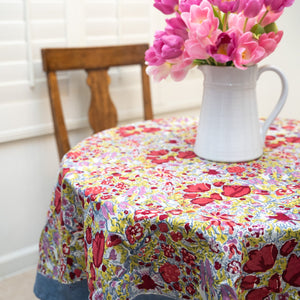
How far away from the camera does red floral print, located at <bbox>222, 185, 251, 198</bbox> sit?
857 millimetres

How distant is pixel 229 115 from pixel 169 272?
1.27 ft

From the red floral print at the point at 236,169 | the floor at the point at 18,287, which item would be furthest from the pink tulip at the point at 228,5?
the floor at the point at 18,287

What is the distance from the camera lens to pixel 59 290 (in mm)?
1000

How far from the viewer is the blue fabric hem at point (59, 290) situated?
979 millimetres

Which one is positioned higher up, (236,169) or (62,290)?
(236,169)

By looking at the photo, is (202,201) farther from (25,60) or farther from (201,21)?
(25,60)

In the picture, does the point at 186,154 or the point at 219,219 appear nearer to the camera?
the point at 219,219

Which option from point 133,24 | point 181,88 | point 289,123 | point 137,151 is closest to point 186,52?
point 137,151

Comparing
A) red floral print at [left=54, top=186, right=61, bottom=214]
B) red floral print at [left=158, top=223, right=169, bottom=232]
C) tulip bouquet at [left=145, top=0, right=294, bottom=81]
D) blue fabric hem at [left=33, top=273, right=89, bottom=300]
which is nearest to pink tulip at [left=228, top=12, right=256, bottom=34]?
tulip bouquet at [left=145, top=0, right=294, bottom=81]

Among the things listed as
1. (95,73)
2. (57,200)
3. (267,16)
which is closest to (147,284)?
(57,200)

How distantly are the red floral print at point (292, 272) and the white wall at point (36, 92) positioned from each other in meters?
1.25

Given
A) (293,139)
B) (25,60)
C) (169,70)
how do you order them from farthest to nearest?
(25,60) < (293,139) < (169,70)

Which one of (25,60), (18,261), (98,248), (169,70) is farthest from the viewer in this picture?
(18,261)

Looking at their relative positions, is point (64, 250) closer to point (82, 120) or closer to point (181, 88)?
point (82, 120)
